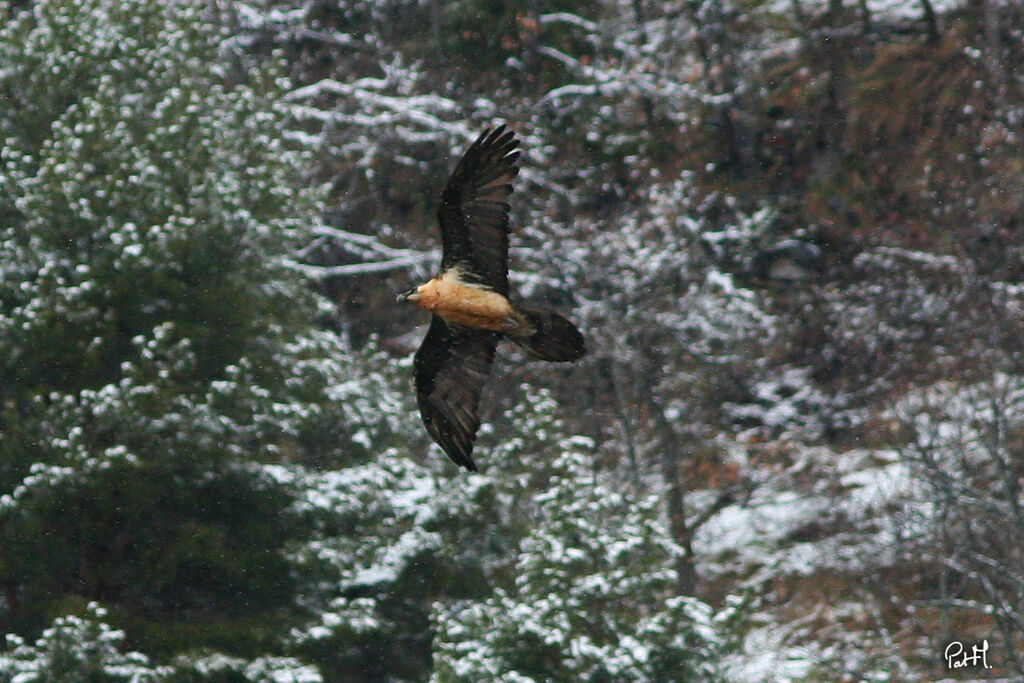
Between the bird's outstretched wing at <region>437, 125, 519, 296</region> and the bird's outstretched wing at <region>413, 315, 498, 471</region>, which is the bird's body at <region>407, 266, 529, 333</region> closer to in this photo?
the bird's outstretched wing at <region>437, 125, 519, 296</region>

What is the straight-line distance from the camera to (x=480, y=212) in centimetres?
691

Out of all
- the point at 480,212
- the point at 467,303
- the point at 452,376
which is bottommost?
the point at 467,303

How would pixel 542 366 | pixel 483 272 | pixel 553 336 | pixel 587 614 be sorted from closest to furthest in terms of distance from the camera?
pixel 553 336, pixel 483 272, pixel 587 614, pixel 542 366

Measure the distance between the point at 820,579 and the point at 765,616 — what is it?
2.61 feet

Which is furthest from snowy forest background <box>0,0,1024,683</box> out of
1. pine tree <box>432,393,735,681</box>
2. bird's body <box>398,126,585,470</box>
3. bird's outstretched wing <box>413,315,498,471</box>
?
bird's body <box>398,126,585,470</box>

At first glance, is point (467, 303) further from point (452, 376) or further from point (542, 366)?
point (542, 366)

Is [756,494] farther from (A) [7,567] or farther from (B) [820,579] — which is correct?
(A) [7,567]

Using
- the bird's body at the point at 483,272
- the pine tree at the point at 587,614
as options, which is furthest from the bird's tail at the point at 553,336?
the pine tree at the point at 587,614

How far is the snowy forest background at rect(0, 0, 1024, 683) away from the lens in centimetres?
1273

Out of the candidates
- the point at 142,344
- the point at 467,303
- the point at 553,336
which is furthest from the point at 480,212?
the point at 142,344

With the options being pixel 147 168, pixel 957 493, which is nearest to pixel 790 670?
pixel 957 493

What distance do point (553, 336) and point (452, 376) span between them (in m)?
1.12

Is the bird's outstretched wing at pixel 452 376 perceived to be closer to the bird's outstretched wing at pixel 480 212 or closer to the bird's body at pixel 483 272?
the bird's body at pixel 483 272

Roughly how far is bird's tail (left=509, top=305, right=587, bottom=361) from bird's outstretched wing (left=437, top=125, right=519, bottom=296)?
0.94ft
